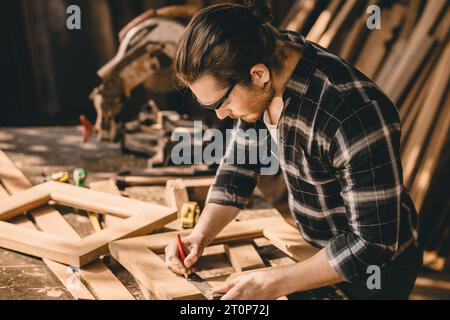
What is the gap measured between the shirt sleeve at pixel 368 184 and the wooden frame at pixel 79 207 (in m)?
0.92

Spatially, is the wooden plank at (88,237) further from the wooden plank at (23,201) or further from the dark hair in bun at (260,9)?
the dark hair in bun at (260,9)

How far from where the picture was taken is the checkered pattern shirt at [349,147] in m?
1.64

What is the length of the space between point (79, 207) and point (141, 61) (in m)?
0.98

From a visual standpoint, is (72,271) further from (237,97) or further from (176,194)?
(237,97)

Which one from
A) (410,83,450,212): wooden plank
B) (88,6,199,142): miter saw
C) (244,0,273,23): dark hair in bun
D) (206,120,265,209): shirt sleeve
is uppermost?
(244,0,273,23): dark hair in bun

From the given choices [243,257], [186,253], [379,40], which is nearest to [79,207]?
[186,253]

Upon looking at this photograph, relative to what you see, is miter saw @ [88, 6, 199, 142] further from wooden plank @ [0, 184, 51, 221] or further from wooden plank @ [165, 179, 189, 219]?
wooden plank @ [0, 184, 51, 221]

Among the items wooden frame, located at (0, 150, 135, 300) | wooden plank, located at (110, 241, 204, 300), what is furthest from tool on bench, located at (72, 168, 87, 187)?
wooden plank, located at (110, 241, 204, 300)

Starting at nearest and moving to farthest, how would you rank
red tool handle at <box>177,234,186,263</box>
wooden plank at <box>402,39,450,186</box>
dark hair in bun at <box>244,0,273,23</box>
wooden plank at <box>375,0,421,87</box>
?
1. dark hair in bun at <box>244,0,273,23</box>
2. red tool handle at <box>177,234,186,263</box>
3. wooden plank at <box>402,39,450,186</box>
4. wooden plank at <box>375,0,421,87</box>

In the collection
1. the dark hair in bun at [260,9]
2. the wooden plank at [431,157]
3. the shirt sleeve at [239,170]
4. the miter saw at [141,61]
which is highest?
the dark hair in bun at [260,9]

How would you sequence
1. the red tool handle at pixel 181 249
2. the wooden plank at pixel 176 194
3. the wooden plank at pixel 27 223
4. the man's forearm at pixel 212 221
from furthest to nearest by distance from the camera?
the wooden plank at pixel 176 194
the man's forearm at pixel 212 221
the red tool handle at pixel 181 249
the wooden plank at pixel 27 223

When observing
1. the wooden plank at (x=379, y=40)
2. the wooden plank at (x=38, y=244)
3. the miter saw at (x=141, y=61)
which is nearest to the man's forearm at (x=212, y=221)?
the wooden plank at (x=38, y=244)

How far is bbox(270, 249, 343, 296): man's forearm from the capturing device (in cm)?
172

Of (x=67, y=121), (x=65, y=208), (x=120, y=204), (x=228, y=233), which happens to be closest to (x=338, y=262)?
(x=228, y=233)
